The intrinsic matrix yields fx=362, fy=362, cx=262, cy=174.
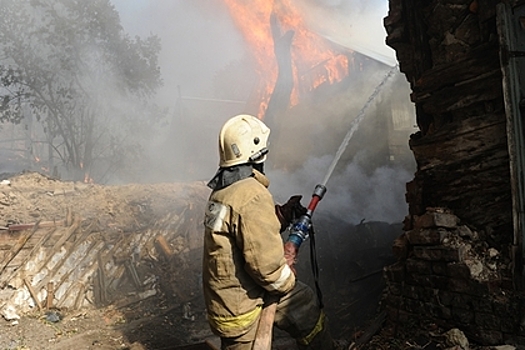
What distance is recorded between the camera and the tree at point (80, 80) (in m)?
17.3

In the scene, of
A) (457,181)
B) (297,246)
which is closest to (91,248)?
(297,246)

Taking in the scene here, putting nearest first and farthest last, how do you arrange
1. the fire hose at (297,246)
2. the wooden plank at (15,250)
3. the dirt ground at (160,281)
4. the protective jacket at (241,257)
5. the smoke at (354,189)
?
the protective jacket at (241,257)
the fire hose at (297,246)
the dirt ground at (160,281)
the wooden plank at (15,250)
the smoke at (354,189)

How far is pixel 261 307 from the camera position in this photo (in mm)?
2859

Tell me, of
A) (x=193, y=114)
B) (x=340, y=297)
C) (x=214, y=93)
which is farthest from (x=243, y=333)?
(x=214, y=93)

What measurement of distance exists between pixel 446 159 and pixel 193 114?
29442 mm

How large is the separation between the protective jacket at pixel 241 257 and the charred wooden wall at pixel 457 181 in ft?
6.11

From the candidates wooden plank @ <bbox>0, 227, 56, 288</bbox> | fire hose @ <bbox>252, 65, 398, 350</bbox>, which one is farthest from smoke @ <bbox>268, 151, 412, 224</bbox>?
fire hose @ <bbox>252, 65, 398, 350</bbox>

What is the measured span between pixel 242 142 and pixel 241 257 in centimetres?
88

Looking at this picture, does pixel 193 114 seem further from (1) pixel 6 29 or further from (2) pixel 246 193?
(2) pixel 246 193

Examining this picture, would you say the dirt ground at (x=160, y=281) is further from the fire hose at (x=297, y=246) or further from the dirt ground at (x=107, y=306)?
the fire hose at (x=297, y=246)

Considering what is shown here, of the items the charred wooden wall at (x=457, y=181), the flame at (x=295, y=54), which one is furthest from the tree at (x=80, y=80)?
the charred wooden wall at (x=457, y=181)

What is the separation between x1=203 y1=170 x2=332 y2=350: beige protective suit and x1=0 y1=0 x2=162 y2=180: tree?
61.0ft

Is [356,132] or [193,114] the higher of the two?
[193,114]

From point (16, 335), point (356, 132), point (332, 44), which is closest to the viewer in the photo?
point (16, 335)
